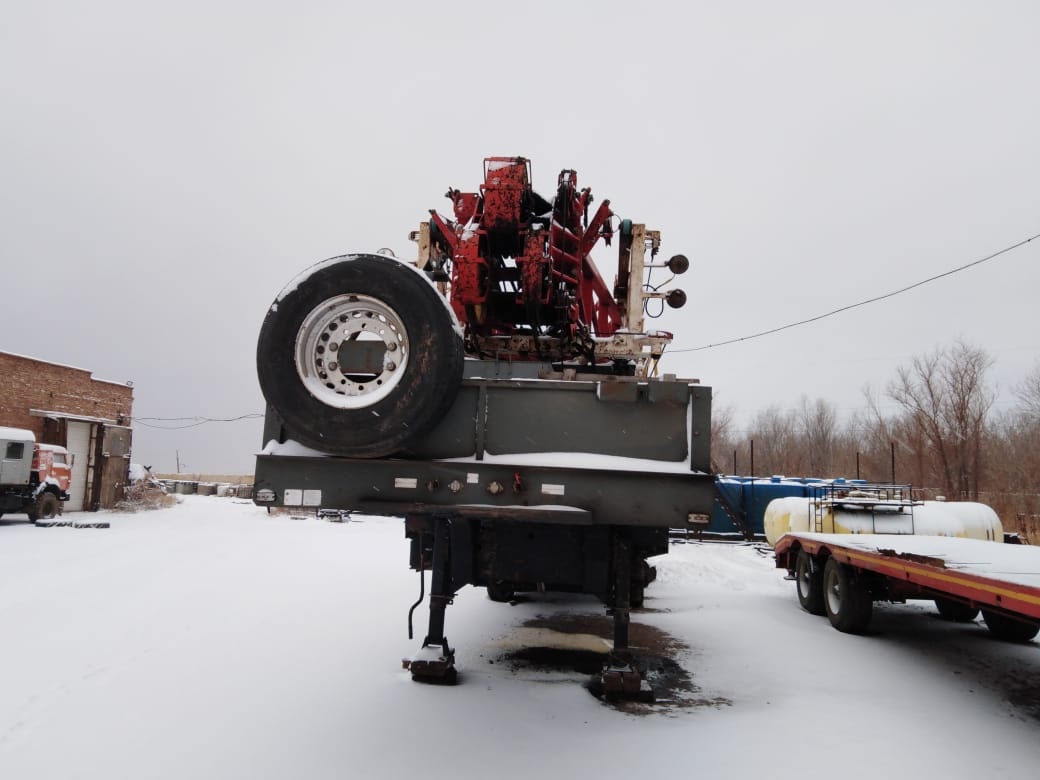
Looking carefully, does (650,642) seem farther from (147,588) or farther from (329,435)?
(147,588)

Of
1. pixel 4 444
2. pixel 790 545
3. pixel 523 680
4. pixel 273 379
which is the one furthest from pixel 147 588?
pixel 4 444

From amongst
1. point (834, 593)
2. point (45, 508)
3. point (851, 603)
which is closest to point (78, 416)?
point (45, 508)

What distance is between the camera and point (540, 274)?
568 cm

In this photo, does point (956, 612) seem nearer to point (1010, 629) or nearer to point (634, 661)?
point (1010, 629)

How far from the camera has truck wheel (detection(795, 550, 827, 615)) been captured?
805 cm

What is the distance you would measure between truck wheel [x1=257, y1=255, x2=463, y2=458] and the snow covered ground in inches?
72.6

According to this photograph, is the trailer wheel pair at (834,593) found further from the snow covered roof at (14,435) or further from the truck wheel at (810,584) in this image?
the snow covered roof at (14,435)

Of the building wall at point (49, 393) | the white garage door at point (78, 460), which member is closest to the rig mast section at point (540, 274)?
the building wall at point (49, 393)

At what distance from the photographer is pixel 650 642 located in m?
6.64

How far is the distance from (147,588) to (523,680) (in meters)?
6.22

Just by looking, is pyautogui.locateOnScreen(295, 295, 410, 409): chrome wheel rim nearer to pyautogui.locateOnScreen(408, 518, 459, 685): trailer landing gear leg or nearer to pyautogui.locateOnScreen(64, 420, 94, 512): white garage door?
pyautogui.locateOnScreen(408, 518, 459, 685): trailer landing gear leg

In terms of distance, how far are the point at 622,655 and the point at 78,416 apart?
2392 cm

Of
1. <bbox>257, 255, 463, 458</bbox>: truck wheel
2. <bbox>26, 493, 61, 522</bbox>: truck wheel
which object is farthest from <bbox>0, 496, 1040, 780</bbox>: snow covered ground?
<bbox>26, 493, 61, 522</bbox>: truck wheel

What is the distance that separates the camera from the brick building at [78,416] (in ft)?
67.2
